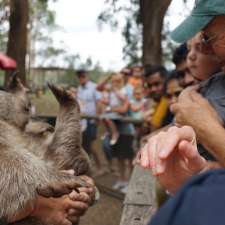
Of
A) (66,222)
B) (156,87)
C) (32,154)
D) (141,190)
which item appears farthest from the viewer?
(156,87)

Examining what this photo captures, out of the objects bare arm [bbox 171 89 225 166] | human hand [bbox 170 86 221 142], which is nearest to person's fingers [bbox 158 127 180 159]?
bare arm [bbox 171 89 225 166]

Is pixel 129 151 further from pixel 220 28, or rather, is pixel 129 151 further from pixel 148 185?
pixel 220 28

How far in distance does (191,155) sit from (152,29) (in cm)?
734

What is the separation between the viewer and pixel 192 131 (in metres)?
1.23

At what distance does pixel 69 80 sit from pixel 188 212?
20697 millimetres

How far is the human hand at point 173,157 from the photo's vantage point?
108 centimetres

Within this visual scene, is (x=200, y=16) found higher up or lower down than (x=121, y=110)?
higher up

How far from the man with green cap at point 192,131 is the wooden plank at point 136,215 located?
0.64 meters

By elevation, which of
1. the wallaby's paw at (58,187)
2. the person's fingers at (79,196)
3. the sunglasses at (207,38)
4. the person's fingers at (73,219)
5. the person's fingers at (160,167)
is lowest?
the person's fingers at (73,219)

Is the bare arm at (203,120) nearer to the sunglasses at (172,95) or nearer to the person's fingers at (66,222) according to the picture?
the person's fingers at (66,222)

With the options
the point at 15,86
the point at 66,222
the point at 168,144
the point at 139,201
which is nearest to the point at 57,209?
the point at 66,222

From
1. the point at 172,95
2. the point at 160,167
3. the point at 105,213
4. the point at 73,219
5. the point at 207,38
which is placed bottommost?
the point at 105,213

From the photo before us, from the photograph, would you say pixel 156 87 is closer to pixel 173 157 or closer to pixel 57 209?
pixel 57 209

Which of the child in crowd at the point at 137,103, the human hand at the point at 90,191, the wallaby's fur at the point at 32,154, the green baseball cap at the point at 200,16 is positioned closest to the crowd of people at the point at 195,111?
the green baseball cap at the point at 200,16
